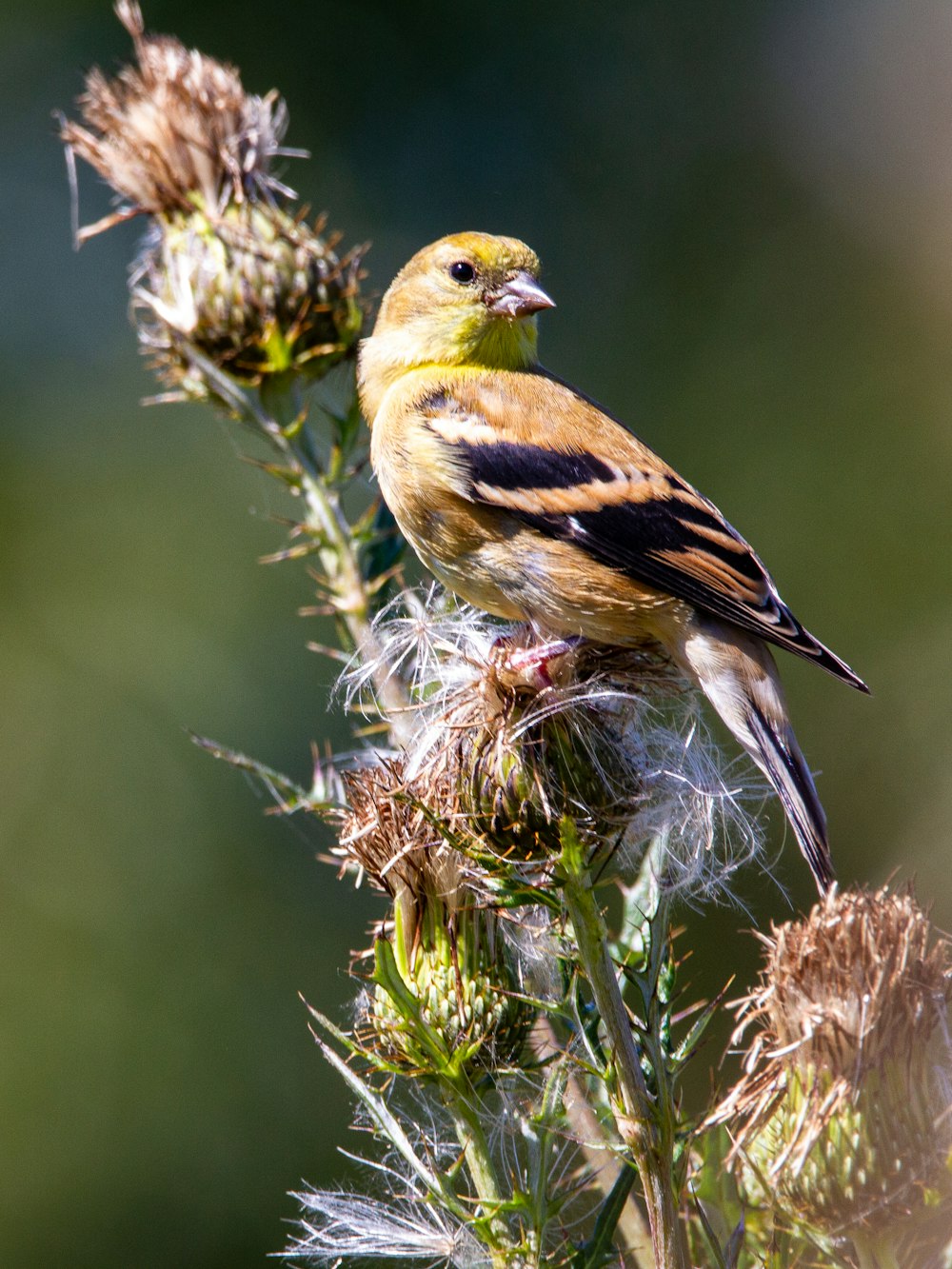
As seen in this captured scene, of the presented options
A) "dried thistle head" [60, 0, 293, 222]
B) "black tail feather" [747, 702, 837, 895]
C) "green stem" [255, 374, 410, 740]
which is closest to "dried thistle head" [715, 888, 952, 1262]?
"black tail feather" [747, 702, 837, 895]

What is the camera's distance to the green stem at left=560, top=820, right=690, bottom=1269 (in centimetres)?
147

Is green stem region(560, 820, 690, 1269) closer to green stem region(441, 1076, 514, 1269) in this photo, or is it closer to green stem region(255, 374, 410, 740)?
green stem region(441, 1076, 514, 1269)

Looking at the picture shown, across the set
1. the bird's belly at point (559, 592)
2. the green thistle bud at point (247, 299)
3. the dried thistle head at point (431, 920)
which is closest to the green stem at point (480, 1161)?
the dried thistle head at point (431, 920)

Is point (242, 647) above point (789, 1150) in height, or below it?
below

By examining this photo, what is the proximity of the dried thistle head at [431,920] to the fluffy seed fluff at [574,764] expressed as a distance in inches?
2.5

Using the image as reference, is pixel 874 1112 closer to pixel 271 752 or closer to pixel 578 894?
pixel 578 894

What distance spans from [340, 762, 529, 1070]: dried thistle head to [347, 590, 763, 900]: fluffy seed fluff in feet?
0.21

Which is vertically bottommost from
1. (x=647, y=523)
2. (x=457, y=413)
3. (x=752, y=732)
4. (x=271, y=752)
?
(x=271, y=752)

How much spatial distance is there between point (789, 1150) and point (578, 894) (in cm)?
47

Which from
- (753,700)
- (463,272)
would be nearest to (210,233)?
(463,272)

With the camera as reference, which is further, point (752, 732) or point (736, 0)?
point (736, 0)

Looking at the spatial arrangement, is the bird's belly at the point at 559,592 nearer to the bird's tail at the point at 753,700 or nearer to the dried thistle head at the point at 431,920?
the bird's tail at the point at 753,700

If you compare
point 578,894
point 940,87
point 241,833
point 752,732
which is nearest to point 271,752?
point 241,833

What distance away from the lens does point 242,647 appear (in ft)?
18.0
